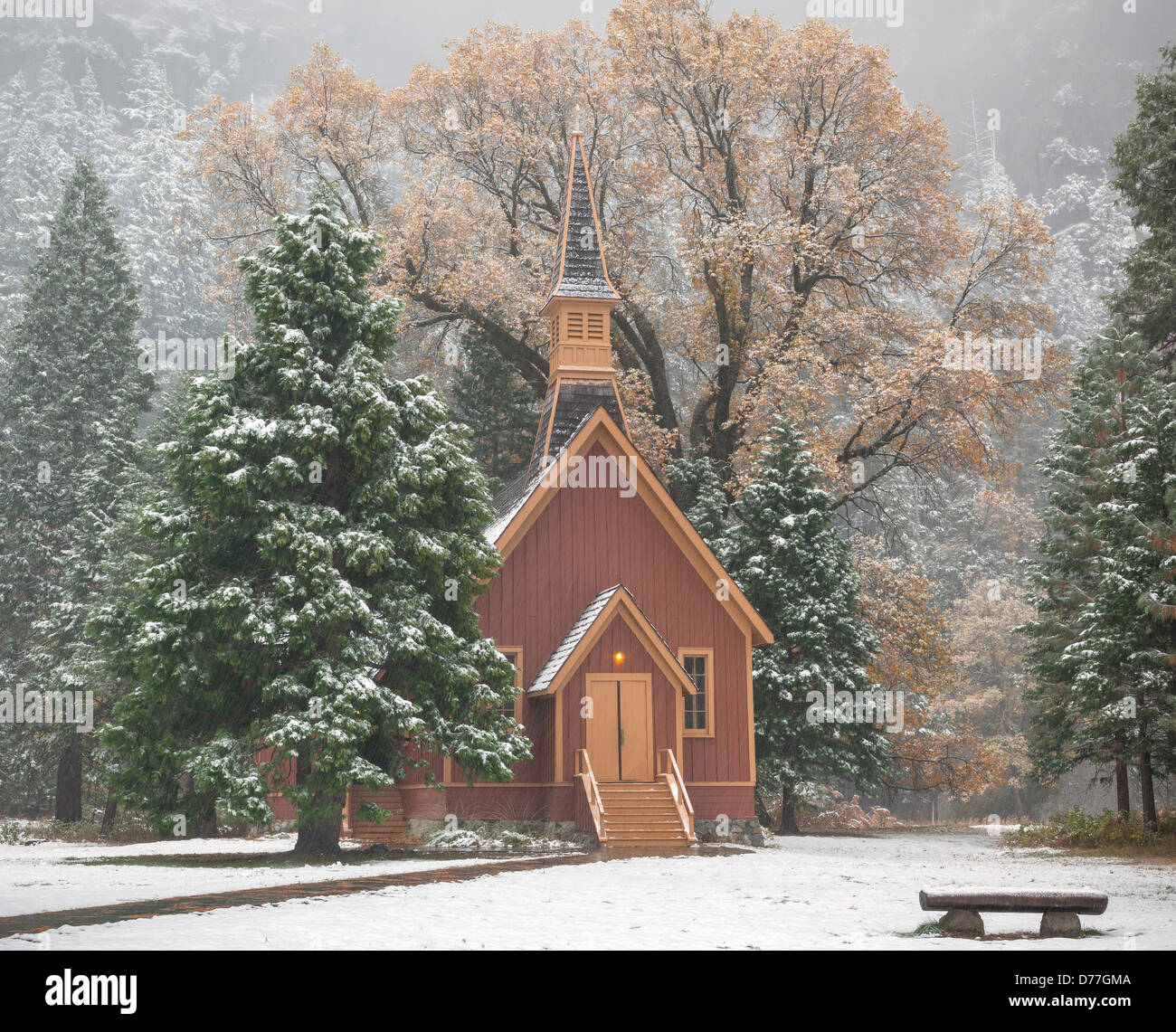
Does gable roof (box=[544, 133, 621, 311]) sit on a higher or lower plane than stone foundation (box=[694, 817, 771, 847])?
higher

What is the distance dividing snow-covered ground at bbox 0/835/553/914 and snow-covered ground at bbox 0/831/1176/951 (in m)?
0.23

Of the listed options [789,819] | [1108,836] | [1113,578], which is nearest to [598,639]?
[1113,578]

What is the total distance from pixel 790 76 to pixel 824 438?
9733mm

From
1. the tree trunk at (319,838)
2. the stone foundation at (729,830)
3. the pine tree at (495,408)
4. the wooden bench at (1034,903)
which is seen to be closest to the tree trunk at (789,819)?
the stone foundation at (729,830)

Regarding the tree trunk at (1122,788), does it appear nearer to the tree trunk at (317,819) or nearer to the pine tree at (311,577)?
the pine tree at (311,577)

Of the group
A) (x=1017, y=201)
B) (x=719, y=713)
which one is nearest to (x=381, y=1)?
(x=1017, y=201)

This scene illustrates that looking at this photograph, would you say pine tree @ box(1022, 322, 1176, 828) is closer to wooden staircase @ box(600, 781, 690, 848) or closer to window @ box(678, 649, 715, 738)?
window @ box(678, 649, 715, 738)

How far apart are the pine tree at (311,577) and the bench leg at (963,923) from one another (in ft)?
27.8

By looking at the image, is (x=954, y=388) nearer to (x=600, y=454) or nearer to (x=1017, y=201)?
(x=1017, y=201)

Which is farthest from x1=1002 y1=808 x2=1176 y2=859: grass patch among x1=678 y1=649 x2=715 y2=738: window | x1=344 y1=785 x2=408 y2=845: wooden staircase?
x1=344 y1=785 x2=408 y2=845: wooden staircase

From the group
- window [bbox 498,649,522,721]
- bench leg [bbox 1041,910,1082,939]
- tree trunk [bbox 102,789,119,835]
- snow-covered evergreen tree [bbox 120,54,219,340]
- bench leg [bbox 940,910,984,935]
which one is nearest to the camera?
bench leg [bbox 1041,910,1082,939]

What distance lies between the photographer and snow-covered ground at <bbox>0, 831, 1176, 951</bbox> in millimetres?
8867

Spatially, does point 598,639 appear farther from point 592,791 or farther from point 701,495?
point 701,495

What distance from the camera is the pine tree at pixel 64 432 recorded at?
3034cm
